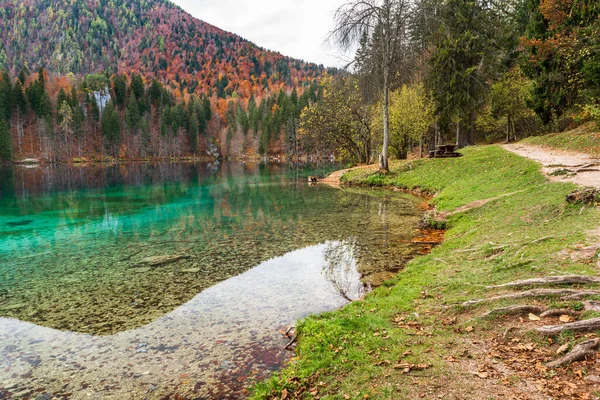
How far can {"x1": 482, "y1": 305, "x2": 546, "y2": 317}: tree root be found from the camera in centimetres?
578

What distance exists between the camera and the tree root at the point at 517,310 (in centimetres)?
578

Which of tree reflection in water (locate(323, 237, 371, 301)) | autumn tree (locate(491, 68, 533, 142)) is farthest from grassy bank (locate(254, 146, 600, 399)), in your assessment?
autumn tree (locate(491, 68, 533, 142))

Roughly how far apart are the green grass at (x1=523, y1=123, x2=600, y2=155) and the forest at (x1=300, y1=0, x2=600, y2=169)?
1.69m

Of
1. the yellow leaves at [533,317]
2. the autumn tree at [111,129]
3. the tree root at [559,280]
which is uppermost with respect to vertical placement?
the autumn tree at [111,129]

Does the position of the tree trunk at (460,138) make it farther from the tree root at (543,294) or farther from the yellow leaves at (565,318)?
the yellow leaves at (565,318)

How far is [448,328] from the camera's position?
6.09 m

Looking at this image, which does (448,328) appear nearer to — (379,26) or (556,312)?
(556,312)

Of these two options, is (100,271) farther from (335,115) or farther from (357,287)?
(335,115)

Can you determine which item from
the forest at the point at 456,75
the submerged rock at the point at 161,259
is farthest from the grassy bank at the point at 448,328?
the forest at the point at 456,75

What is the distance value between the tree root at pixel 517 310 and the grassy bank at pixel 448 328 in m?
0.16

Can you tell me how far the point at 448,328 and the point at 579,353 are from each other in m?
1.86

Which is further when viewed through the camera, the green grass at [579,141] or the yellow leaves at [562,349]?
the green grass at [579,141]

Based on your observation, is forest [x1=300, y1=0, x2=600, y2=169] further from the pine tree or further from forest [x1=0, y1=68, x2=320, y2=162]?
the pine tree

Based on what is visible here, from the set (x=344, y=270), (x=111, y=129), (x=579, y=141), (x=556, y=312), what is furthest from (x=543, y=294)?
(x=111, y=129)
